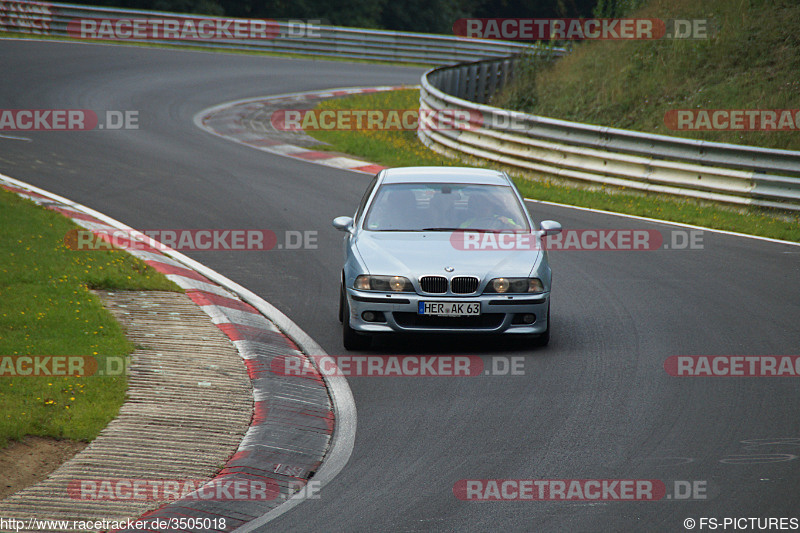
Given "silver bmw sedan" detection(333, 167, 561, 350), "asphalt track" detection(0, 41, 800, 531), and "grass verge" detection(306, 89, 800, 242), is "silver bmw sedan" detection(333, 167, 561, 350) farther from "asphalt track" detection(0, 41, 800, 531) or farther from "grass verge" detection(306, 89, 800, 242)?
"grass verge" detection(306, 89, 800, 242)

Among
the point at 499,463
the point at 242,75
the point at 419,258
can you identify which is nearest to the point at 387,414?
the point at 499,463

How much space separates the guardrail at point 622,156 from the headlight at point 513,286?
7.96 m

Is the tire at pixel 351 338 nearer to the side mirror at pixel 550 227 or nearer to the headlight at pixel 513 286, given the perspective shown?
the headlight at pixel 513 286

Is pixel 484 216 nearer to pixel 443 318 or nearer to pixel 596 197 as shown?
pixel 443 318

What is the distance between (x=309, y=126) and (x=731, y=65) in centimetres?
1005

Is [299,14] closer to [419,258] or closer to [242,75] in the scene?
[242,75]

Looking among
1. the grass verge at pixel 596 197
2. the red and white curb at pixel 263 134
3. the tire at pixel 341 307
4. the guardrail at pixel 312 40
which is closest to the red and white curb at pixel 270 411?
the tire at pixel 341 307

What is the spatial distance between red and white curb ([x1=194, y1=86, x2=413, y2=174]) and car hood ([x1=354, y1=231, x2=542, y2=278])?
9599 mm

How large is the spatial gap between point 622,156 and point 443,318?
9.40 metres

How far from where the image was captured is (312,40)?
1454 inches

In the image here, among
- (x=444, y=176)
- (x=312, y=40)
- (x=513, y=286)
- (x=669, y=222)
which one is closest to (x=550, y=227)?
(x=513, y=286)

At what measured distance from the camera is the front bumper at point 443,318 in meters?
8.62

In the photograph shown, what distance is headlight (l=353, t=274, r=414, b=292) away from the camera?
28.4ft

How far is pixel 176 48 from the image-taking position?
35781 millimetres
